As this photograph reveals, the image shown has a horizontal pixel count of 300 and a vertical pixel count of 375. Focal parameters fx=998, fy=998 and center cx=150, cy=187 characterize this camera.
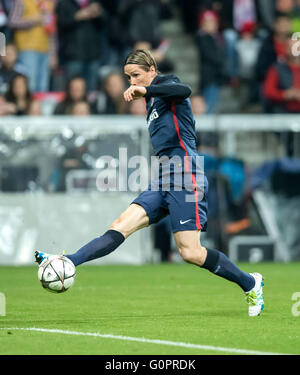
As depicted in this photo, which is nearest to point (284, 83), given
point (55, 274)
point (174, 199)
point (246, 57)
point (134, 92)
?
point (246, 57)

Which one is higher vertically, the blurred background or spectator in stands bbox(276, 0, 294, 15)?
spectator in stands bbox(276, 0, 294, 15)

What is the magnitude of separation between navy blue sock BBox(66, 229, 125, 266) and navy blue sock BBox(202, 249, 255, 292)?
0.72 metres

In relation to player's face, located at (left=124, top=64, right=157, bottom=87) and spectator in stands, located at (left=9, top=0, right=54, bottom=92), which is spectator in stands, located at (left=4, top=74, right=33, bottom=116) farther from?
player's face, located at (left=124, top=64, right=157, bottom=87)

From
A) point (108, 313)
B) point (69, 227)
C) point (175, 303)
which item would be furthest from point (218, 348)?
point (69, 227)

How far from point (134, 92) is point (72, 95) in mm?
8364

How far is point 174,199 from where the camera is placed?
26.5ft

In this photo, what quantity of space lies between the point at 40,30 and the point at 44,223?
4.25 meters

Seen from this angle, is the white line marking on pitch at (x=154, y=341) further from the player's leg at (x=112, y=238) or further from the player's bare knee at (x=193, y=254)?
the player's bare knee at (x=193, y=254)

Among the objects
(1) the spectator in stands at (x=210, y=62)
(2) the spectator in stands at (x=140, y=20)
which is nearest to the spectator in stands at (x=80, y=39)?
(2) the spectator in stands at (x=140, y=20)

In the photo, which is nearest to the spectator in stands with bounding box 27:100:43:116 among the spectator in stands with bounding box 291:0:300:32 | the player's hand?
the spectator in stands with bounding box 291:0:300:32

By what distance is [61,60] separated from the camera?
58.2ft

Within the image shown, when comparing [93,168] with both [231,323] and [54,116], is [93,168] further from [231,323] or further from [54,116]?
[231,323]

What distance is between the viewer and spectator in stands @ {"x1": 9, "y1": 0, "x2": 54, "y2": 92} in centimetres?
1725

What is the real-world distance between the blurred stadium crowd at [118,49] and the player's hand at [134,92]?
8.85 meters
